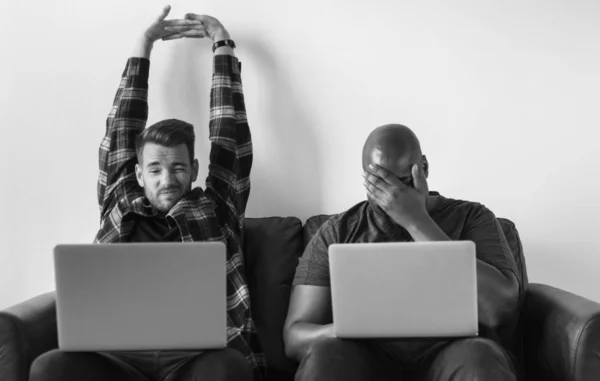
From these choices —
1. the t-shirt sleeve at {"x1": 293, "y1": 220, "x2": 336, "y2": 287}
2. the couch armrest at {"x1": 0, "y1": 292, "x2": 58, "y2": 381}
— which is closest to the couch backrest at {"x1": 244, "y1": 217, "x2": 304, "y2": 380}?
the t-shirt sleeve at {"x1": 293, "y1": 220, "x2": 336, "y2": 287}

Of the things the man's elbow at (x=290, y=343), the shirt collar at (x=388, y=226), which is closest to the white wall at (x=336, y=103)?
the shirt collar at (x=388, y=226)

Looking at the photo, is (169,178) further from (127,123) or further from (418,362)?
(418,362)

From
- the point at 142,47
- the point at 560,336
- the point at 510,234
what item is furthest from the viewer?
the point at 142,47

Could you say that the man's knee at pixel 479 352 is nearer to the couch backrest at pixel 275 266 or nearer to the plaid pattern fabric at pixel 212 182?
the couch backrest at pixel 275 266

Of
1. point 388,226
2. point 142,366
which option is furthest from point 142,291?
point 388,226

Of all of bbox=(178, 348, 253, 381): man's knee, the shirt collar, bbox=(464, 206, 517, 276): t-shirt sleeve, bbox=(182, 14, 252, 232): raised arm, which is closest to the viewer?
bbox=(178, 348, 253, 381): man's knee

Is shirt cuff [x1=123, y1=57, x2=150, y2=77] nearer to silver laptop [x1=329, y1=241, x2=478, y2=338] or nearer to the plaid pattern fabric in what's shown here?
the plaid pattern fabric

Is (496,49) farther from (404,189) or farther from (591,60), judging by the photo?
(404,189)

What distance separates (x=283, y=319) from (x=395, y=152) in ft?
2.01

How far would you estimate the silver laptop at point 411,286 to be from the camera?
1.63m

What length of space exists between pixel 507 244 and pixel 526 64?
0.71 m

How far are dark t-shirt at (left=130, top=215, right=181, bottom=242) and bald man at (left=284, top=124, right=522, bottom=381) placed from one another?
1.33 feet

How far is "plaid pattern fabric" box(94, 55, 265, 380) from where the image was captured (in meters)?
2.26

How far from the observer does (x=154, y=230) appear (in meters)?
2.34
